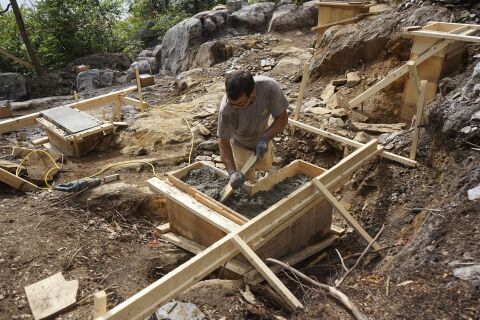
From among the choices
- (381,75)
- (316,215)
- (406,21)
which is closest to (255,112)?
(316,215)

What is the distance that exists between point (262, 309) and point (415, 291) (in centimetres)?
117

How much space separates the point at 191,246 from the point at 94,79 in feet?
32.9

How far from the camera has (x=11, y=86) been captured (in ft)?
37.8

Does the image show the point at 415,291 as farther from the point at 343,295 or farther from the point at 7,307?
the point at 7,307

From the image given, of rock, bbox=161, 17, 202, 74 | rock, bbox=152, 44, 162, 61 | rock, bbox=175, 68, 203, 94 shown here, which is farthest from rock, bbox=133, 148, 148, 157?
rock, bbox=152, 44, 162, 61

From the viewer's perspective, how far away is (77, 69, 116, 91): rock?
12047 millimetres

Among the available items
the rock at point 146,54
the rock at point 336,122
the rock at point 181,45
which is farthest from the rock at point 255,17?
the rock at point 336,122

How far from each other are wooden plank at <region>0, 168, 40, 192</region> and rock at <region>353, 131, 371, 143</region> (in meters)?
4.55

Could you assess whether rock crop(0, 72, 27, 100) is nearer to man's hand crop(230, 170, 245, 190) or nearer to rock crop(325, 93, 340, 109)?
rock crop(325, 93, 340, 109)

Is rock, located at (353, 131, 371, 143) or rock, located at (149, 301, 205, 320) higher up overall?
rock, located at (353, 131, 371, 143)

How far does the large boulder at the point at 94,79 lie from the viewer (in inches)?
474

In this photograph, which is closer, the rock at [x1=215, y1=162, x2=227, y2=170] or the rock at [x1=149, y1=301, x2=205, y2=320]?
the rock at [x1=149, y1=301, x2=205, y2=320]

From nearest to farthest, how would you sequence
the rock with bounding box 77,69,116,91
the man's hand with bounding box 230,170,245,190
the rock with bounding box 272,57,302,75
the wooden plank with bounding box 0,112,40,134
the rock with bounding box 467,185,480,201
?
the rock with bounding box 467,185,480,201 < the man's hand with bounding box 230,170,245,190 < the wooden plank with bounding box 0,112,40,134 < the rock with bounding box 272,57,302,75 < the rock with bounding box 77,69,116,91

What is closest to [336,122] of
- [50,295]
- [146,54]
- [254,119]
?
[254,119]
